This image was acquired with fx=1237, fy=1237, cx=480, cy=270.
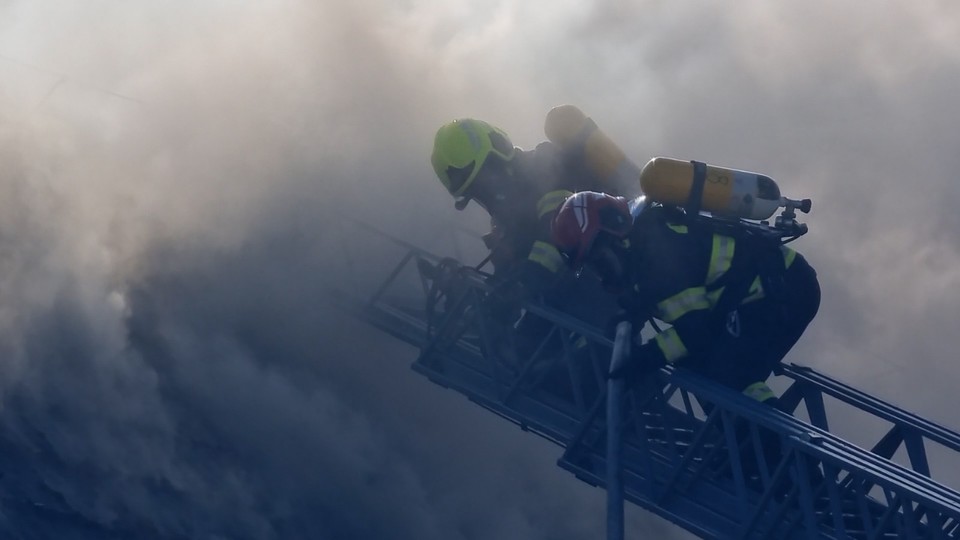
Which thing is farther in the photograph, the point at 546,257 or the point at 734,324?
the point at 546,257

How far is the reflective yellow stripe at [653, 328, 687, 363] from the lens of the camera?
8.05m

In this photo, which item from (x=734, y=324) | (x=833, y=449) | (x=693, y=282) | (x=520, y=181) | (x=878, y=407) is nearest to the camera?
(x=833, y=449)

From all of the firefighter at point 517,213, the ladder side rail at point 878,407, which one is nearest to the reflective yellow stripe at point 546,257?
the firefighter at point 517,213

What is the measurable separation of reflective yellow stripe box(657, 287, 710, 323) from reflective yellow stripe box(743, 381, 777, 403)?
0.79 m

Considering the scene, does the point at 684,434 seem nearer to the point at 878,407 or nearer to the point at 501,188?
the point at 878,407

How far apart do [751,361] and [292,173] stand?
6.16 m

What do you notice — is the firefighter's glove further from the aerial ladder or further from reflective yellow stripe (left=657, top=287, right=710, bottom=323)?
reflective yellow stripe (left=657, top=287, right=710, bottom=323)

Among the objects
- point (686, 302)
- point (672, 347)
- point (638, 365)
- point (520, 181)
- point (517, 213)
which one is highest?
point (520, 181)

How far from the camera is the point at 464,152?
9578 millimetres

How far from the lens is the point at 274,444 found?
11.8 m

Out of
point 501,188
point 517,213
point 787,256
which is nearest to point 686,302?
point 787,256

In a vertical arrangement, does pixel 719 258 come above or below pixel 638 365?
above

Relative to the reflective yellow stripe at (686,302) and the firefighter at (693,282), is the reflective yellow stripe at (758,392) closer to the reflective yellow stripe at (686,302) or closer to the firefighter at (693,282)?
the firefighter at (693,282)

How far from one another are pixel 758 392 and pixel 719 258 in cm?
103
